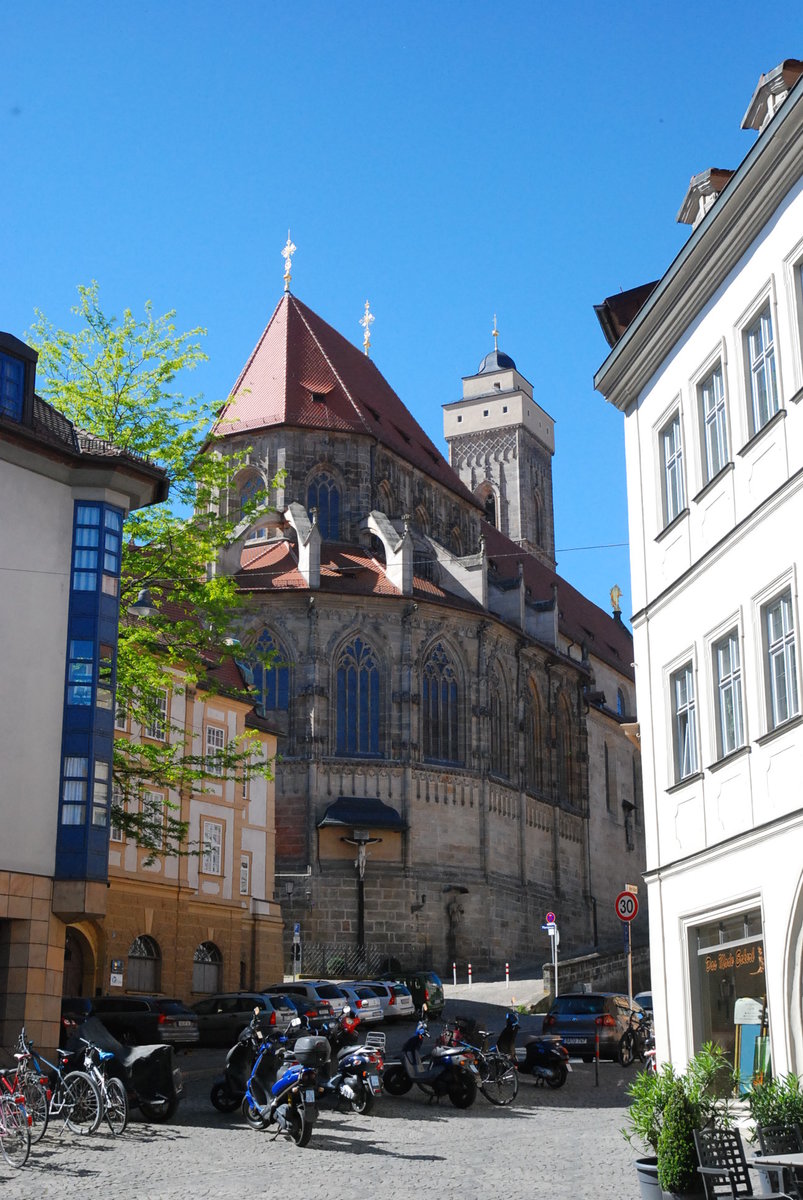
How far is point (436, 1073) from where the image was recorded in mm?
19469

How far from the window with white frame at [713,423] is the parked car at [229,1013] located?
15.5 meters

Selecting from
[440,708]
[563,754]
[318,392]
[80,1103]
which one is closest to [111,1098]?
[80,1103]

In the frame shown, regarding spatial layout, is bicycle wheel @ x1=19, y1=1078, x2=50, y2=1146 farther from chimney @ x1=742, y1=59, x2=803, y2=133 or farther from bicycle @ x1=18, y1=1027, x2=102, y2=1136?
chimney @ x1=742, y1=59, x2=803, y2=133

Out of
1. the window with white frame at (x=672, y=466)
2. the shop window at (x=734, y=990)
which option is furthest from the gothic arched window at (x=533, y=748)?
the shop window at (x=734, y=990)

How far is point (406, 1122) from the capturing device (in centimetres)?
1766

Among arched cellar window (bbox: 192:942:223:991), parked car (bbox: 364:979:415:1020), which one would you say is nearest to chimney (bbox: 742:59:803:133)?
parked car (bbox: 364:979:415:1020)

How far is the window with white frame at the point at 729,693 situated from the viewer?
15742 millimetres

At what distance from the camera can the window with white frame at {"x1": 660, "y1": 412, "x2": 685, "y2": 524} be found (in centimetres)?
1816

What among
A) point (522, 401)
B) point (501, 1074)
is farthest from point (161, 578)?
point (522, 401)

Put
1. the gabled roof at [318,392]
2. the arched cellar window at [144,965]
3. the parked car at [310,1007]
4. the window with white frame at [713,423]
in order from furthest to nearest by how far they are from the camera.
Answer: the gabled roof at [318,392], the arched cellar window at [144,965], the parked car at [310,1007], the window with white frame at [713,423]

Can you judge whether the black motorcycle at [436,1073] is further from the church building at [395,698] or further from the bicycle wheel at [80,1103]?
the church building at [395,698]

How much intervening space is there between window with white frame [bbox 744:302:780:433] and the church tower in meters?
67.2

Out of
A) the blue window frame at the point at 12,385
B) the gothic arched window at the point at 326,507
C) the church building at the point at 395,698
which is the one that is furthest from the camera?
the gothic arched window at the point at 326,507

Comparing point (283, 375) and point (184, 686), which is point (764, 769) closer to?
point (184, 686)
